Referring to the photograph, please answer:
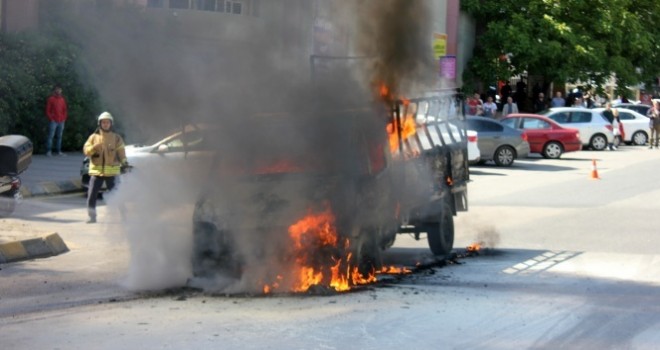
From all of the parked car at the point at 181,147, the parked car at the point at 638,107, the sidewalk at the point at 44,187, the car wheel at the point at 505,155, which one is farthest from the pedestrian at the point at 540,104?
the parked car at the point at 181,147

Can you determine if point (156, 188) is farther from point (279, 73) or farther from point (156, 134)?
point (279, 73)

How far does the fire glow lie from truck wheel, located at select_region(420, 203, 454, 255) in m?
2.48

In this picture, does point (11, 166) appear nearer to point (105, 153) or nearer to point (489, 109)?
point (105, 153)

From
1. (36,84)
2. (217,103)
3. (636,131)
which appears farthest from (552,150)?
(217,103)

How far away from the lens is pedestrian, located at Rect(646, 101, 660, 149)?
35.4m

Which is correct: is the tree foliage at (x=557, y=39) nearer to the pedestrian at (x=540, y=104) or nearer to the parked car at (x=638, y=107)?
the parked car at (x=638, y=107)

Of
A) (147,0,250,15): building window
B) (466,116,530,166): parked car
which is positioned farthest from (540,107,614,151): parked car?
(147,0,250,15): building window

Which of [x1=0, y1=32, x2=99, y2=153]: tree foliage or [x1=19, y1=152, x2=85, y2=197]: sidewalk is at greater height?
[x1=0, y1=32, x2=99, y2=153]: tree foliage

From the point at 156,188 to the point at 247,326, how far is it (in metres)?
2.73

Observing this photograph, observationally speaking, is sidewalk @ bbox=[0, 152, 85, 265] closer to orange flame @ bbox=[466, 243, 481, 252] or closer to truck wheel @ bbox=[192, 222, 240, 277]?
truck wheel @ bbox=[192, 222, 240, 277]

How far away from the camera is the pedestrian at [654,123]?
35406 mm

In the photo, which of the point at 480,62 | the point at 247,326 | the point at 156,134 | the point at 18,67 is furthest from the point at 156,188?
the point at 480,62

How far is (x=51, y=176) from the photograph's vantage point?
20203mm

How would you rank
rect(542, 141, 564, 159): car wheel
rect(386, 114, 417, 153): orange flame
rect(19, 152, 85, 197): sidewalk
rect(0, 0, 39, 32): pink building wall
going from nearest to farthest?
rect(386, 114, 417, 153): orange flame < rect(19, 152, 85, 197): sidewalk < rect(0, 0, 39, 32): pink building wall < rect(542, 141, 564, 159): car wheel
